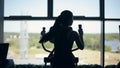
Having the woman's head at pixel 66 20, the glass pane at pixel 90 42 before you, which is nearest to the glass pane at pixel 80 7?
the glass pane at pixel 90 42

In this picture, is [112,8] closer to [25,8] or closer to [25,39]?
→ [25,8]

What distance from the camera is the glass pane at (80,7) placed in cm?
477

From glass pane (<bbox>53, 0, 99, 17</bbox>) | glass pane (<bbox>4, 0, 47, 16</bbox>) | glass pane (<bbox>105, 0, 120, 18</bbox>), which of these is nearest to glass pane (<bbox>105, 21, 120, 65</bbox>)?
glass pane (<bbox>105, 0, 120, 18</bbox>)

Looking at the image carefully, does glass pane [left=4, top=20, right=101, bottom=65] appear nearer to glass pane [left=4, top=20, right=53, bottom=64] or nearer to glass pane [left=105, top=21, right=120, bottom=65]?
glass pane [left=4, top=20, right=53, bottom=64]

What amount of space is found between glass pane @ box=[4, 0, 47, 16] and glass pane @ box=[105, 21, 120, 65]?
1249 millimetres

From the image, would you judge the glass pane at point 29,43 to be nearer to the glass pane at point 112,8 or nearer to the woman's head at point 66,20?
the glass pane at point 112,8

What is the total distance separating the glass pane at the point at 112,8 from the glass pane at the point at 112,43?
135mm

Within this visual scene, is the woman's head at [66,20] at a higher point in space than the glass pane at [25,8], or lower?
lower

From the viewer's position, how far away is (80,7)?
15.8 feet

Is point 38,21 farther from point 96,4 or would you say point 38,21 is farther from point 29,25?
point 96,4

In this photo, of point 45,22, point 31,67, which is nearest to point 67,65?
point 31,67

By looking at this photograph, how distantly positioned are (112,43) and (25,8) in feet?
5.90

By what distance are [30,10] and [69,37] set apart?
84.5 inches

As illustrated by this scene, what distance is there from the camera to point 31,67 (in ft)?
14.5
